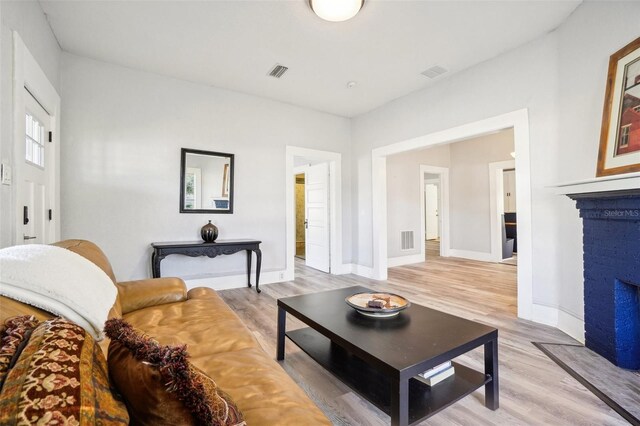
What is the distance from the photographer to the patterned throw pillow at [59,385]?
43 cm

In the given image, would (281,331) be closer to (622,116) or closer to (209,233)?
(209,233)

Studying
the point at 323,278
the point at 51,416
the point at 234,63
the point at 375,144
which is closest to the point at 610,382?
the point at 51,416

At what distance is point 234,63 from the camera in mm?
3340

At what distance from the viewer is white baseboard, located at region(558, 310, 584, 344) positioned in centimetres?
239

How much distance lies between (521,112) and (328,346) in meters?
2.95

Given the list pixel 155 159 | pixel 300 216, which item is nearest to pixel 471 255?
pixel 300 216

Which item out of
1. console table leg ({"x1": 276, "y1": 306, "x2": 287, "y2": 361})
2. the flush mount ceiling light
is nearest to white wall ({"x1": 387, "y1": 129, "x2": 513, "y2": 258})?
the flush mount ceiling light

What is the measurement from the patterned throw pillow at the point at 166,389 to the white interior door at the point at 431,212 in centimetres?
1110

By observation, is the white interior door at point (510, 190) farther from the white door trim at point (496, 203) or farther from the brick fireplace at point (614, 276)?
the brick fireplace at point (614, 276)

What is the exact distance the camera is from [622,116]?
2.03 metres

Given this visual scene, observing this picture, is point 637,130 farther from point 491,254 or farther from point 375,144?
point 491,254

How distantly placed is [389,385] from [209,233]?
9.34 ft

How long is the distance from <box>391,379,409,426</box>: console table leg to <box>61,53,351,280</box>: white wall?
3.27 metres

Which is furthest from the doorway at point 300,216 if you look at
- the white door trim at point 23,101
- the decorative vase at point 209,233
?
the white door trim at point 23,101
